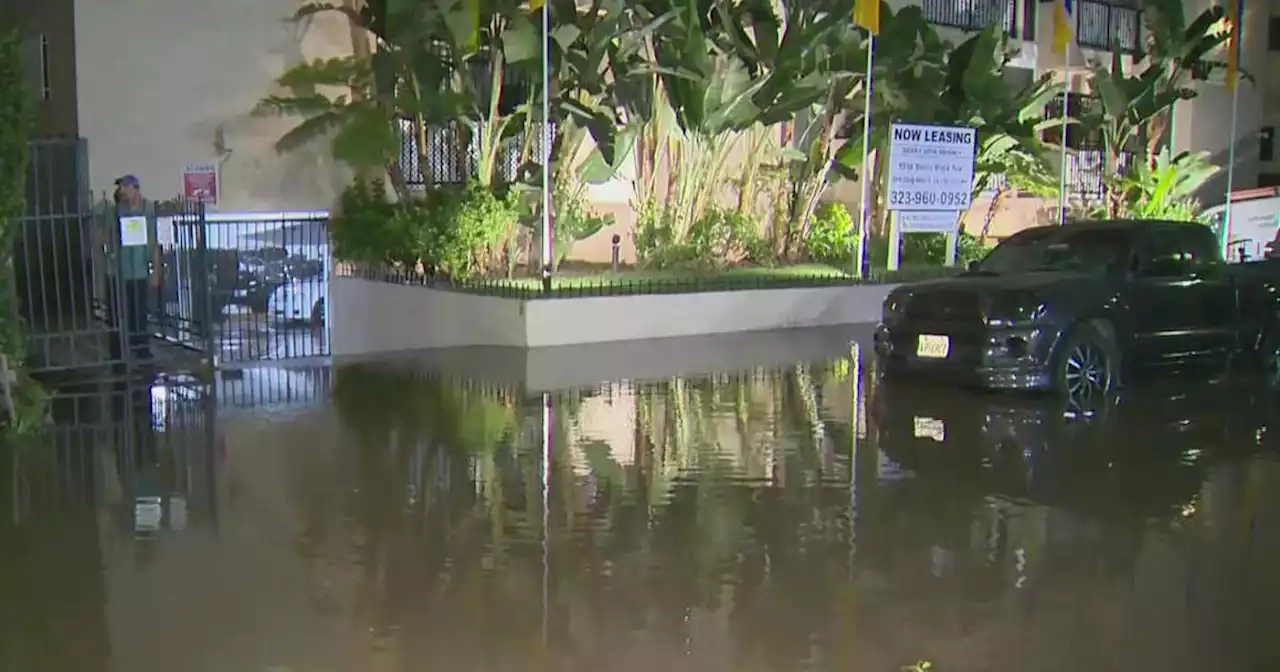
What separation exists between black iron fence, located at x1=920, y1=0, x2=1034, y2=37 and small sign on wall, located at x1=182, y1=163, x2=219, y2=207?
14.0 meters

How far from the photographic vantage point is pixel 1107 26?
2792 cm

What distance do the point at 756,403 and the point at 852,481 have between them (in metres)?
2.87

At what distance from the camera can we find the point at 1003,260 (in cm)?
1192

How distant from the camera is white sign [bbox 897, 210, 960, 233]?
17359 millimetres

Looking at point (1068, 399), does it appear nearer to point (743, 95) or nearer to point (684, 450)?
point (684, 450)

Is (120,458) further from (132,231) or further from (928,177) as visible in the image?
(928,177)

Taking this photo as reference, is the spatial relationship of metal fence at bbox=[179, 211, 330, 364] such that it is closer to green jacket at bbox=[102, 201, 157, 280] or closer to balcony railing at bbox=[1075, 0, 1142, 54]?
green jacket at bbox=[102, 201, 157, 280]

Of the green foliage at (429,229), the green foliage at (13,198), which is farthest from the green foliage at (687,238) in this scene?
the green foliage at (13,198)

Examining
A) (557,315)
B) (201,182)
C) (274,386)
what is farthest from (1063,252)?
(201,182)

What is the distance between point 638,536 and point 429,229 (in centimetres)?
894

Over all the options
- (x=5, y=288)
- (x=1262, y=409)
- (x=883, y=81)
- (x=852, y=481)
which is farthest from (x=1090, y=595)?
(x=883, y=81)

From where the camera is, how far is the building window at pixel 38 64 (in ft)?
52.9

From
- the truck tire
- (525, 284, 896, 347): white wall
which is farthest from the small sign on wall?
the truck tire

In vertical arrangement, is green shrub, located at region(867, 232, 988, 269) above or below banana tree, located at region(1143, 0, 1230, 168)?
below
